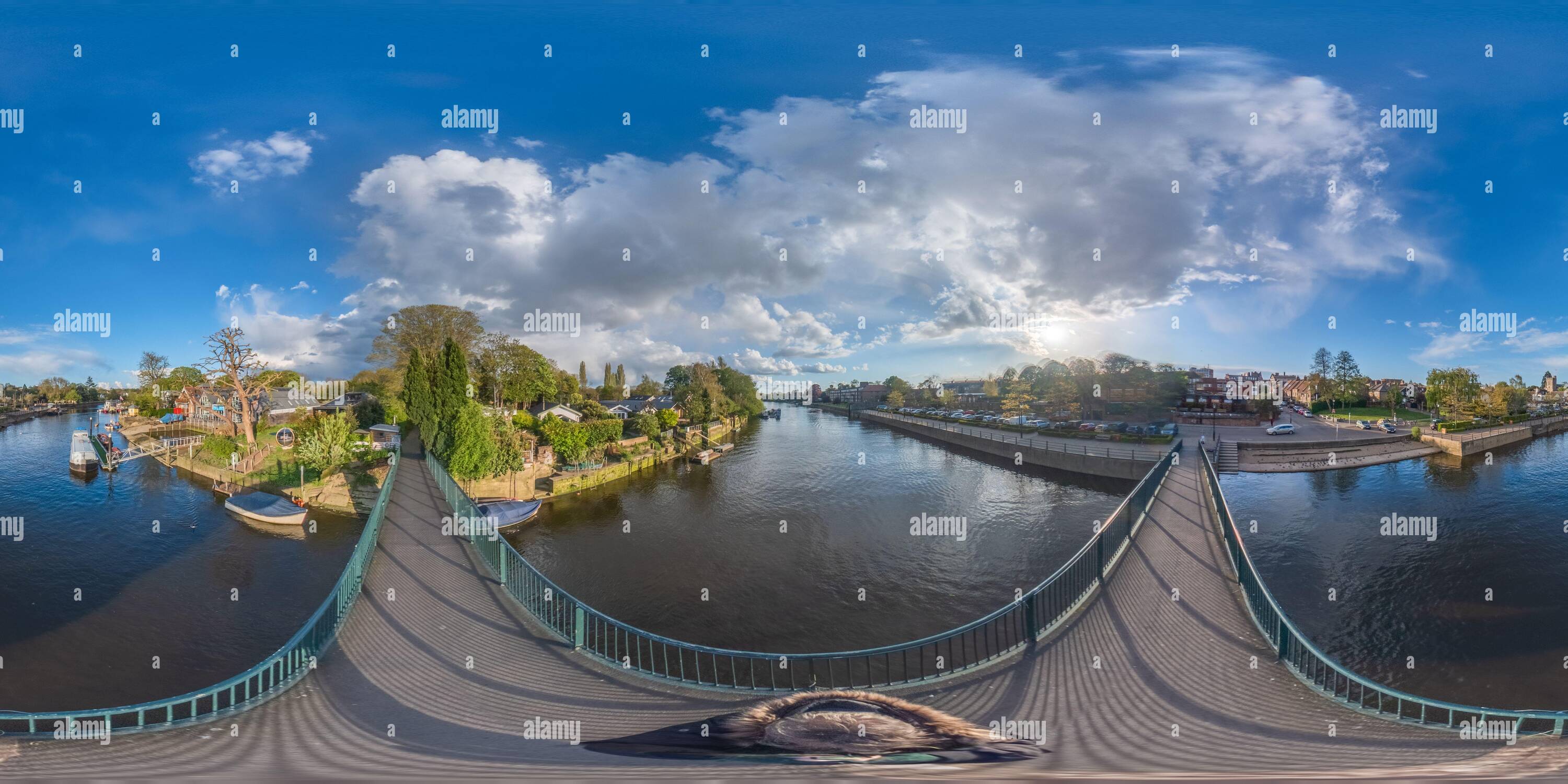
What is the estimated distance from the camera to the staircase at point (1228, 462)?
2145 centimetres

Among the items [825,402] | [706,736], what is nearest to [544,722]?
[706,736]

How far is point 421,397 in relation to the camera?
59.0 feet

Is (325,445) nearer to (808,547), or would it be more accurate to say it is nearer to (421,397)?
(421,397)

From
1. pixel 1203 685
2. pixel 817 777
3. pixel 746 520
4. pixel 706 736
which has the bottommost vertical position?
pixel 746 520

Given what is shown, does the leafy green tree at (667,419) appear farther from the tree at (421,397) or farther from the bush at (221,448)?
the bush at (221,448)

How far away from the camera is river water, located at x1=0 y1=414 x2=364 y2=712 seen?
7.53 meters

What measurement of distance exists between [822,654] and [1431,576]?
14.5 metres

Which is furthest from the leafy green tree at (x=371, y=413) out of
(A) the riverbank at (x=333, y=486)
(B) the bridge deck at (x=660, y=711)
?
(B) the bridge deck at (x=660, y=711)

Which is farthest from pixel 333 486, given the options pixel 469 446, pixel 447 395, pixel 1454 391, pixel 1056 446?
pixel 1454 391

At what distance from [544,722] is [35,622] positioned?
12200mm

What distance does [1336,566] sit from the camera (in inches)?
450

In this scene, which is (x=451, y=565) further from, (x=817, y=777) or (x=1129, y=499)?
(x=1129, y=499)

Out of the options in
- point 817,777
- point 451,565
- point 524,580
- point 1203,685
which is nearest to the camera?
point 817,777

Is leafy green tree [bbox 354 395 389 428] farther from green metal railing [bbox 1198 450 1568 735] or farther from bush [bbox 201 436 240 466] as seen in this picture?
green metal railing [bbox 1198 450 1568 735]
